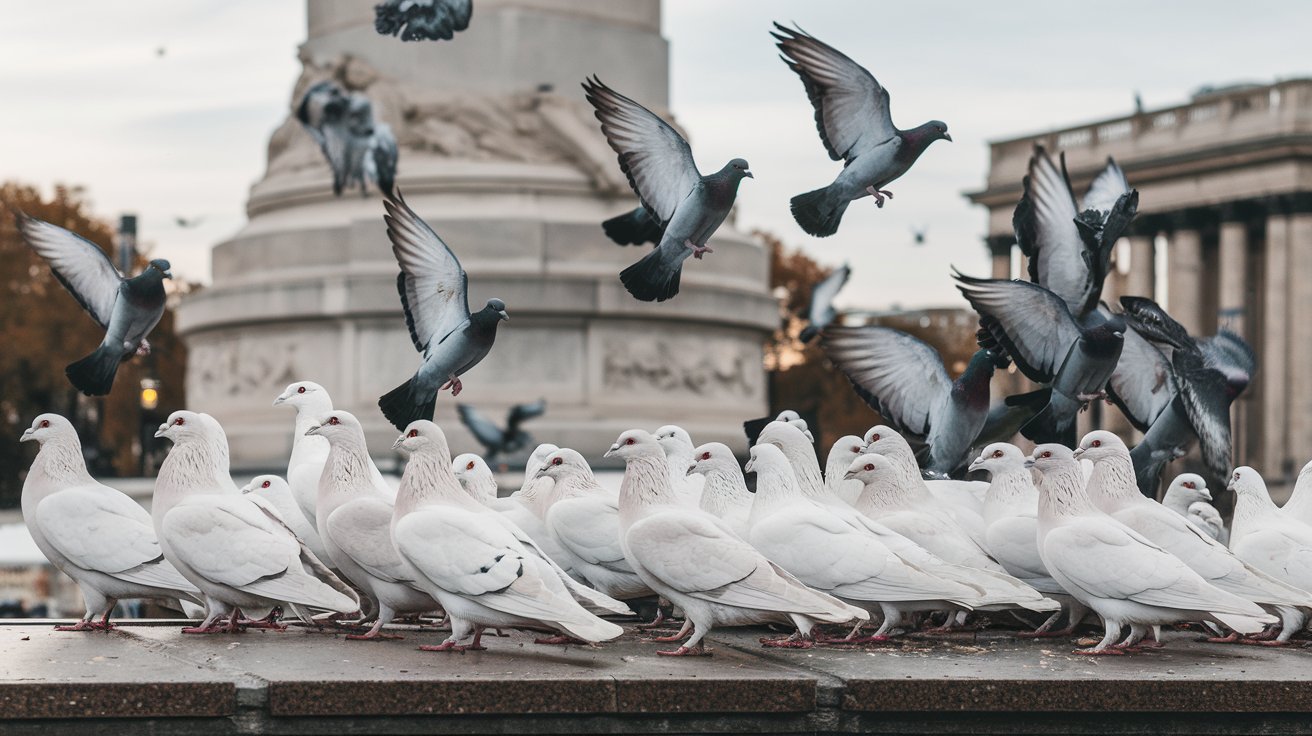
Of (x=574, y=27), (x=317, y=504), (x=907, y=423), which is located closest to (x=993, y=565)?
(x=907, y=423)

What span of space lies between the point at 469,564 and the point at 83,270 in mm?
4111

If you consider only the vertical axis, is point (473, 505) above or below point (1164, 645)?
above

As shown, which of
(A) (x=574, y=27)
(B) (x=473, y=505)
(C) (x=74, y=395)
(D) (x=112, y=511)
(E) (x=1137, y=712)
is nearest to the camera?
(E) (x=1137, y=712)

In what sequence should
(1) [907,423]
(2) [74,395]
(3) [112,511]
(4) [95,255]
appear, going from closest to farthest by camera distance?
(3) [112,511]
(4) [95,255]
(1) [907,423]
(2) [74,395]

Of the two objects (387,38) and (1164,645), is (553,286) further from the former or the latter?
(1164,645)

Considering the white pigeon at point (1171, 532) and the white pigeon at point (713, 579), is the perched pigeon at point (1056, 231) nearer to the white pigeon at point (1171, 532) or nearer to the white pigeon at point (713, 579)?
the white pigeon at point (1171, 532)

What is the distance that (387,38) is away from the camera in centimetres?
3459

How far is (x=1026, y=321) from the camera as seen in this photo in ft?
45.5

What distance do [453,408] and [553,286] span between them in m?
2.13

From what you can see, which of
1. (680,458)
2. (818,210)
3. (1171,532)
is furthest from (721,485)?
(1171,532)

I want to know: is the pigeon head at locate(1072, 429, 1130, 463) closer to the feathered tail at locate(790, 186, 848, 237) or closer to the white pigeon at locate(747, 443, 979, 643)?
the white pigeon at locate(747, 443, 979, 643)

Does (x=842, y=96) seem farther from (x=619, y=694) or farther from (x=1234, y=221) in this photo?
(x=1234, y=221)

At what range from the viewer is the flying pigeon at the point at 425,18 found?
17.4m

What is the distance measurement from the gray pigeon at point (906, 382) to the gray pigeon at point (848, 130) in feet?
5.91
